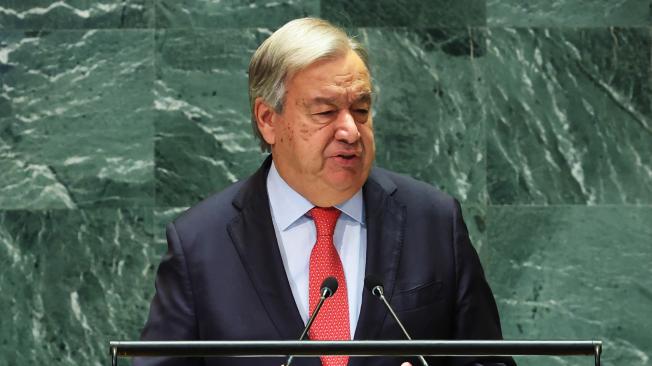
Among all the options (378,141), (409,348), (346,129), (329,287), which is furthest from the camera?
(378,141)

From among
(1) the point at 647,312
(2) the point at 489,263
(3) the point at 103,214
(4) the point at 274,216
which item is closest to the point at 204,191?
(3) the point at 103,214

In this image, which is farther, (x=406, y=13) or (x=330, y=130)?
(x=406, y=13)

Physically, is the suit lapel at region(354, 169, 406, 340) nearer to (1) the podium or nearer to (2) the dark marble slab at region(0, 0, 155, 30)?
(1) the podium

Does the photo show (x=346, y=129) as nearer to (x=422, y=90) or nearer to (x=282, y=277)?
(x=282, y=277)

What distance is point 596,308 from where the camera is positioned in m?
4.44

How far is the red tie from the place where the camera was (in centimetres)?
288

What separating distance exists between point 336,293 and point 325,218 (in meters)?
0.21

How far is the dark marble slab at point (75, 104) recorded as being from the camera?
440cm

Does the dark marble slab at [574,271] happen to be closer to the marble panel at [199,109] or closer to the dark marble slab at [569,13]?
the dark marble slab at [569,13]

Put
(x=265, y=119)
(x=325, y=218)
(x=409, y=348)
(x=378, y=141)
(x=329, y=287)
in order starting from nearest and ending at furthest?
(x=409, y=348) → (x=329, y=287) → (x=325, y=218) → (x=265, y=119) → (x=378, y=141)

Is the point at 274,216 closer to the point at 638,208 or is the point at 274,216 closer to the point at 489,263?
the point at 489,263

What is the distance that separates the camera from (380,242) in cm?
299

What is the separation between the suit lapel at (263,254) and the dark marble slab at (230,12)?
4.58ft

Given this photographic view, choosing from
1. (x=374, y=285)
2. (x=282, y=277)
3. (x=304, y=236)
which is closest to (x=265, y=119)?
(x=304, y=236)
